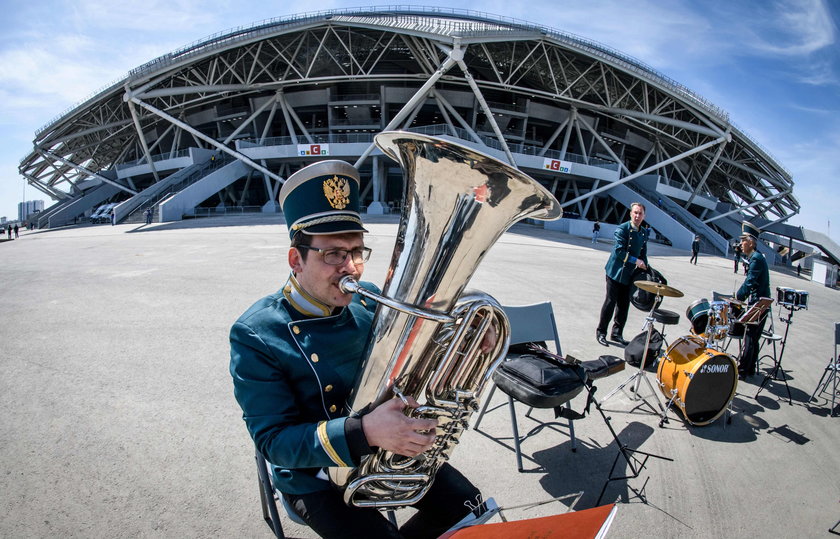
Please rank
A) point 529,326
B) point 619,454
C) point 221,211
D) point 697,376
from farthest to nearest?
point 221,211 → point 529,326 → point 697,376 → point 619,454

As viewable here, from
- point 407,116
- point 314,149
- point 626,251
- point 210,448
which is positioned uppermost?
point 407,116

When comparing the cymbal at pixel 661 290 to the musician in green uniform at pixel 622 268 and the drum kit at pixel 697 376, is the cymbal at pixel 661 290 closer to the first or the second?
the drum kit at pixel 697 376

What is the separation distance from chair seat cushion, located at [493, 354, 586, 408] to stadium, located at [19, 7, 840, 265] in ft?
76.4

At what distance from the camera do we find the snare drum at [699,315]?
188 inches

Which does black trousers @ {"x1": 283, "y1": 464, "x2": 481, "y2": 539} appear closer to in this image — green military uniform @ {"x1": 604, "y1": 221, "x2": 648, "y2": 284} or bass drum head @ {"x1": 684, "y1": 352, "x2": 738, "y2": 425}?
bass drum head @ {"x1": 684, "y1": 352, "x2": 738, "y2": 425}

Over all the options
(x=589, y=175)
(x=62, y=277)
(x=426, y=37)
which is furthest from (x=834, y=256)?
(x=62, y=277)

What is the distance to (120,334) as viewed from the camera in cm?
542


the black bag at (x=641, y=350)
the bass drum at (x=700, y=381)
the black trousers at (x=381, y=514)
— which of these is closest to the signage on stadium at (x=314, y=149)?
the black bag at (x=641, y=350)

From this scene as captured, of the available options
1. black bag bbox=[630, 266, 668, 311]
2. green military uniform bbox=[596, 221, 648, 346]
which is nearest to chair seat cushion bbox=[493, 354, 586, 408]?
black bag bbox=[630, 266, 668, 311]

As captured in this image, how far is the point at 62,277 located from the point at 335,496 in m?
10.6

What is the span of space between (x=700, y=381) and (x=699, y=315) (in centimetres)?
136

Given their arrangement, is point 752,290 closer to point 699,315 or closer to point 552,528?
point 699,315

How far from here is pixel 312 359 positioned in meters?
1.71

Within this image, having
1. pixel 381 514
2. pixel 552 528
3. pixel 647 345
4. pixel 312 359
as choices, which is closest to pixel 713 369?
pixel 647 345
